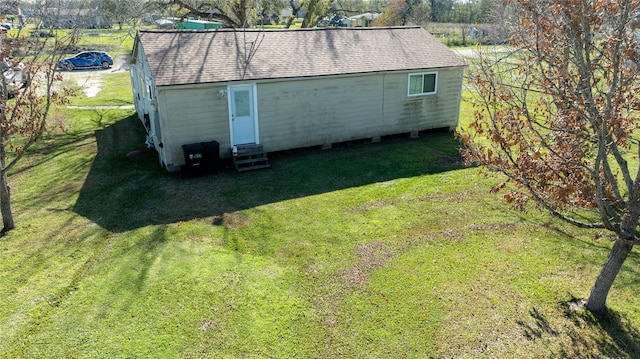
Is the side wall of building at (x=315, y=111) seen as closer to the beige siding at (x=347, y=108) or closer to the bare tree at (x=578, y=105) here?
the beige siding at (x=347, y=108)

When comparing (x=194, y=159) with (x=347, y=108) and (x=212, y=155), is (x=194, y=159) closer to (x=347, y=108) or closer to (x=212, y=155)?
(x=212, y=155)

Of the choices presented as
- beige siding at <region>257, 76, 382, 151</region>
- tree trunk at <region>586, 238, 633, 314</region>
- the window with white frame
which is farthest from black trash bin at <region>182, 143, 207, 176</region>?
tree trunk at <region>586, 238, 633, 314</region>

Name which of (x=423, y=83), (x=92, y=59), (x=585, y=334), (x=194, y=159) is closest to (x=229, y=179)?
(x=194, y=159)

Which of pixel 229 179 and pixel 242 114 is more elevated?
pixel 242 114

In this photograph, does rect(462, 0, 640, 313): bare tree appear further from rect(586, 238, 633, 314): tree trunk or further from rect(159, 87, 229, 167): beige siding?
rect(159, 87, 229, 167): beige siding

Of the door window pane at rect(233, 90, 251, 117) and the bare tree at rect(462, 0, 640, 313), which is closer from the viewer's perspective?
the bare tree at rect(462, 0, 640, 313)

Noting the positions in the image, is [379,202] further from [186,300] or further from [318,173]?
[186,300]

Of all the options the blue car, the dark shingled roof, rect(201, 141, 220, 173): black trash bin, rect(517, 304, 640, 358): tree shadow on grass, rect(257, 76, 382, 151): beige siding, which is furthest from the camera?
the blue car
